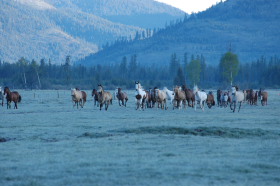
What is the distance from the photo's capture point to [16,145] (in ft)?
61.6

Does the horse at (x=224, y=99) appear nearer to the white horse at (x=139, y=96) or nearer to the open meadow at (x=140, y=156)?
the white horse at (x=139, y=96)

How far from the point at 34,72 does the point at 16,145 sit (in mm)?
132540

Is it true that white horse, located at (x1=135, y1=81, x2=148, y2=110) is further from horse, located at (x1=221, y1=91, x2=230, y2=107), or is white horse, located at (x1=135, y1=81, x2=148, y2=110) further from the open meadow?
the open meadow

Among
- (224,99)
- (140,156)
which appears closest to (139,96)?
(224,99)

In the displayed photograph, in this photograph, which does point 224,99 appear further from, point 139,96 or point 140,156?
point 140,156

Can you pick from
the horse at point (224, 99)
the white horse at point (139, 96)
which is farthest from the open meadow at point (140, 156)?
the horse at point (224, 99)

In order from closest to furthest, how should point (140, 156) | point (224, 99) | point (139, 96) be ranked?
point (140, 156) < point (139, 96) < point (224, 99)

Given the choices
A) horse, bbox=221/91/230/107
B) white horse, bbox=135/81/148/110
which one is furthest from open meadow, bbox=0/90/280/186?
horse, bbox=221/91/230/107

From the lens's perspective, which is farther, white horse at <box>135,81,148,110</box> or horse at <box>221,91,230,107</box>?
horse at <box>221,91,230,107</box>

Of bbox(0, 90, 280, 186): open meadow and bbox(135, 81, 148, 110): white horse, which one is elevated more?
bbox(135, 81, 148, 110): white horse

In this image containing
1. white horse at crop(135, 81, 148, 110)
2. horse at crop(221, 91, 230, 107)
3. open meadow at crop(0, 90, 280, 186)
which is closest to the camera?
open meadow at crop(0, 90, 280, 186)

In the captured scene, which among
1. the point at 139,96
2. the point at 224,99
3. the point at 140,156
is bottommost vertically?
the point at 140,156

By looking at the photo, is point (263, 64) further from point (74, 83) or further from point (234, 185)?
point (234, 185)

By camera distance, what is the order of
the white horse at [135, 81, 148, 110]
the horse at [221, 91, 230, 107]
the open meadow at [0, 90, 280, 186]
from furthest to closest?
the horse at [221, 91, 230, 107]
the white horse at [135, 81, 148, 110]
the open meadow at [0, 90, 280, 186]
